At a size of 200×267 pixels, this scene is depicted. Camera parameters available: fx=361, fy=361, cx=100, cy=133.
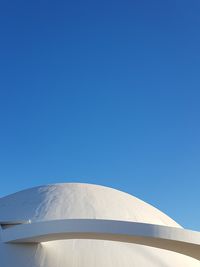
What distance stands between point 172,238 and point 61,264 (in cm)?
678

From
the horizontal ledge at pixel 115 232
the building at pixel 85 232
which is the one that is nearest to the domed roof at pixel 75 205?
the building at pixel 85 232

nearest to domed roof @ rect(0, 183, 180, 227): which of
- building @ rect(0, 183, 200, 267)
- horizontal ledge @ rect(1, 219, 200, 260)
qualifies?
building @ rect(0, 183, 200, 267)

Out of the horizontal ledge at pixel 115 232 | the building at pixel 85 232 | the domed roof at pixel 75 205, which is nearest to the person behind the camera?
the horizontal ledge at pixel 115 232

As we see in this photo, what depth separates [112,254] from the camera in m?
19.3

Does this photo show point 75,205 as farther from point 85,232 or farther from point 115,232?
point 115,232

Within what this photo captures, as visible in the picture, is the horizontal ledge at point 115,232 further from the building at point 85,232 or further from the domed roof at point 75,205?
the domed roof at point 75,205

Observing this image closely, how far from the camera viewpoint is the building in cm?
1552

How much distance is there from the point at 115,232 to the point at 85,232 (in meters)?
1.41

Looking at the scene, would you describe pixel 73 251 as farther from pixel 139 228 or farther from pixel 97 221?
pixel 139 228

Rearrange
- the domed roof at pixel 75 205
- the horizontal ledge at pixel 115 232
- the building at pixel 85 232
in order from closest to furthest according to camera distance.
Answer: the horizontal ledge at pixel 115 232, the building at pixel 85 232, the domed roof at pixel 75 205

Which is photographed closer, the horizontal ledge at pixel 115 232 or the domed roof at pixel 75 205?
the horizontal ledge at pixel 115 232

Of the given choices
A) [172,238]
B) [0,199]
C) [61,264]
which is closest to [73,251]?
[61,264]

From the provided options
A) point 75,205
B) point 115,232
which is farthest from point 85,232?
point 75,205

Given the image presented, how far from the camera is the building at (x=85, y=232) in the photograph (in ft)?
50.9
